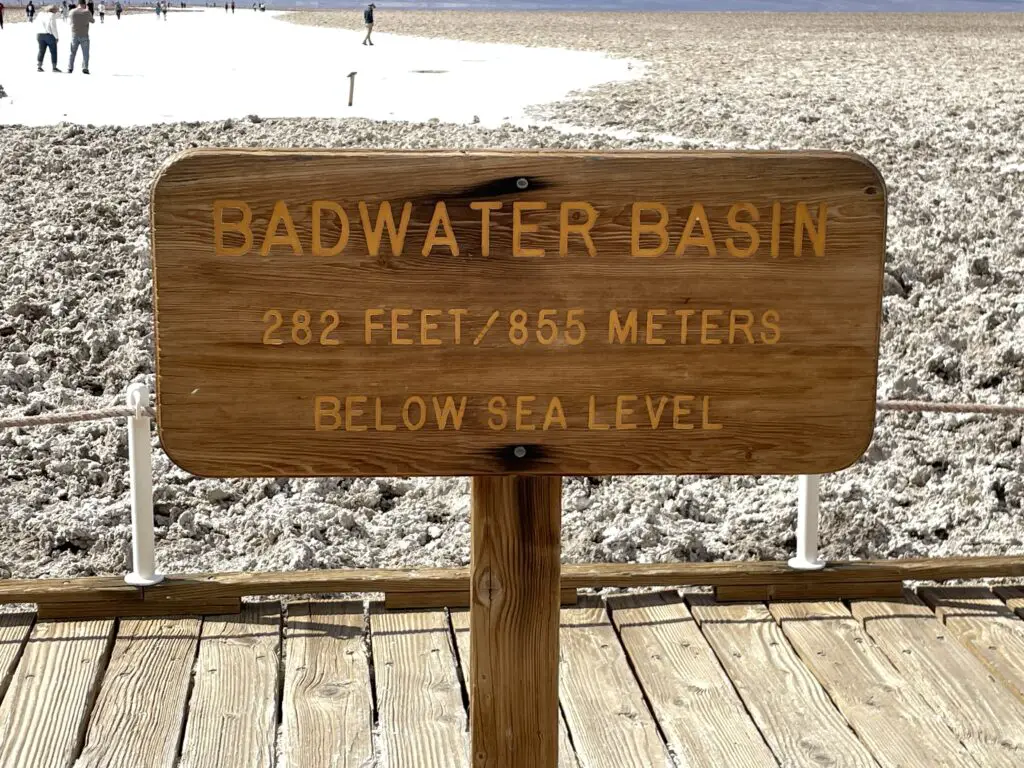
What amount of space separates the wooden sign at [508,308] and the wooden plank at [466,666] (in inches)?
54.5

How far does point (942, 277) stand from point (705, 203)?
7462 mm

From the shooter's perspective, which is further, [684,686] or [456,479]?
[456,479]

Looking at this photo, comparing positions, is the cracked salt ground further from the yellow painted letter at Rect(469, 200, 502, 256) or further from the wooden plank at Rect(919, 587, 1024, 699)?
the yellow painted letter at Rect(469, 200, 502, 256)

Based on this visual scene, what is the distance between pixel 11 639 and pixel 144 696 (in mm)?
527

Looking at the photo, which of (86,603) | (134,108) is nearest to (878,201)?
(86,603)

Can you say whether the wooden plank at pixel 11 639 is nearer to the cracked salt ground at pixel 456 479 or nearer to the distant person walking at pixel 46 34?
the cracked salt ground at pixel 456 479

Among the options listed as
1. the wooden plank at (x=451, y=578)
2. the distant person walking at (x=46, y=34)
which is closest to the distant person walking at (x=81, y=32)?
the distant person walking at (x=46, y=34)

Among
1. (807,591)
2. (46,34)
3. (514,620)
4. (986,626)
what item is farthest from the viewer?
(46,34)

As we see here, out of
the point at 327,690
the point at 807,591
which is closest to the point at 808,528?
the point at 807,591

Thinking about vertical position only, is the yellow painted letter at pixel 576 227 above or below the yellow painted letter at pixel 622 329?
above

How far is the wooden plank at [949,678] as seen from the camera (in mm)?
3381

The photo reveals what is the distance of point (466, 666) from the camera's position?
3.79 m

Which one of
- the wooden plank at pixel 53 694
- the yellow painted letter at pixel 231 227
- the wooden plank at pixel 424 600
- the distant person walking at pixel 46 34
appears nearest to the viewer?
the yellow painted letter at pixel 231 227

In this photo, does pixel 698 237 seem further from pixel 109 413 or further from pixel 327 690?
pixel 109 413
